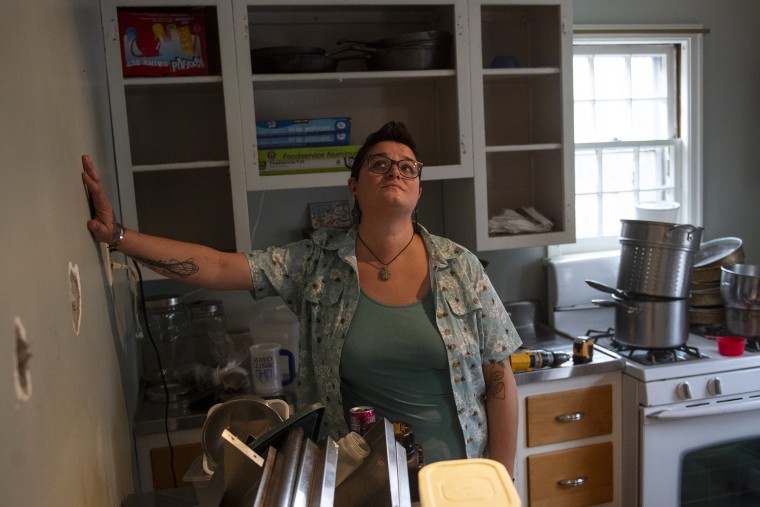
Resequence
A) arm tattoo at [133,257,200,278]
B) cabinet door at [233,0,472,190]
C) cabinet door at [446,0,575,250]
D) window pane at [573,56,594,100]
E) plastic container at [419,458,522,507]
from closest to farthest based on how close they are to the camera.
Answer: plastic container at [419,458,522,507] < arm tattoo at [133,257,200,278] < cabinet door at [233,0,472,190] < cabinet door at [446,0,575,250] < window pane at [573,56,594,100]

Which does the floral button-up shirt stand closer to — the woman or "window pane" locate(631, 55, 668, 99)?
the woman

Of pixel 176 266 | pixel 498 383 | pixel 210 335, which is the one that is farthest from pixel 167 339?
pixel 498 383

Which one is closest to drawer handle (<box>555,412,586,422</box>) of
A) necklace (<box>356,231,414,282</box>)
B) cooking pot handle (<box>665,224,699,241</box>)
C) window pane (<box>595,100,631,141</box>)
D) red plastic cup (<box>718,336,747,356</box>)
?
red plastic cup (<box>718,336,747,356</box>)

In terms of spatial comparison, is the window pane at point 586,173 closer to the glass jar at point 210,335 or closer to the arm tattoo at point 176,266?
the glass jar at point 210,335

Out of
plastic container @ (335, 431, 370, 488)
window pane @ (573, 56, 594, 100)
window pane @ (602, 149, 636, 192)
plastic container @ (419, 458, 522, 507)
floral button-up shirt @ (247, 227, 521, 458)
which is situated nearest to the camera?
plastic container @ (419, 458, 522, 507)

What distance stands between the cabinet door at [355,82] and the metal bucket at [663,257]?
70 cm

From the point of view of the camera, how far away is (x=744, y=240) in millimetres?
3307

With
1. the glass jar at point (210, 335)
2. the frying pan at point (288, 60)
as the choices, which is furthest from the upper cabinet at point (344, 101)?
the glass jar at point (210, 335)

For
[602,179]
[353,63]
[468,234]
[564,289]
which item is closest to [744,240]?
[602,179]

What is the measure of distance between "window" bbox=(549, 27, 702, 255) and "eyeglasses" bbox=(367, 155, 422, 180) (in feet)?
5.10

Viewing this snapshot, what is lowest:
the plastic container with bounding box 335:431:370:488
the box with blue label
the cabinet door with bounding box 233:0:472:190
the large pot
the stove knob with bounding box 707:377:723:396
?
→ the stove knob with bounding box 707:377:723:396

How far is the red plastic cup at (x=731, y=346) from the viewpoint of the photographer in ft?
8.23

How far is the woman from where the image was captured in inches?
64.7

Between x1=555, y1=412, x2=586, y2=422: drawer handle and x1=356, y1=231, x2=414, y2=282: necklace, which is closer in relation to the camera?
x1=356, y1=231, x2=414, y2=282: necklace
